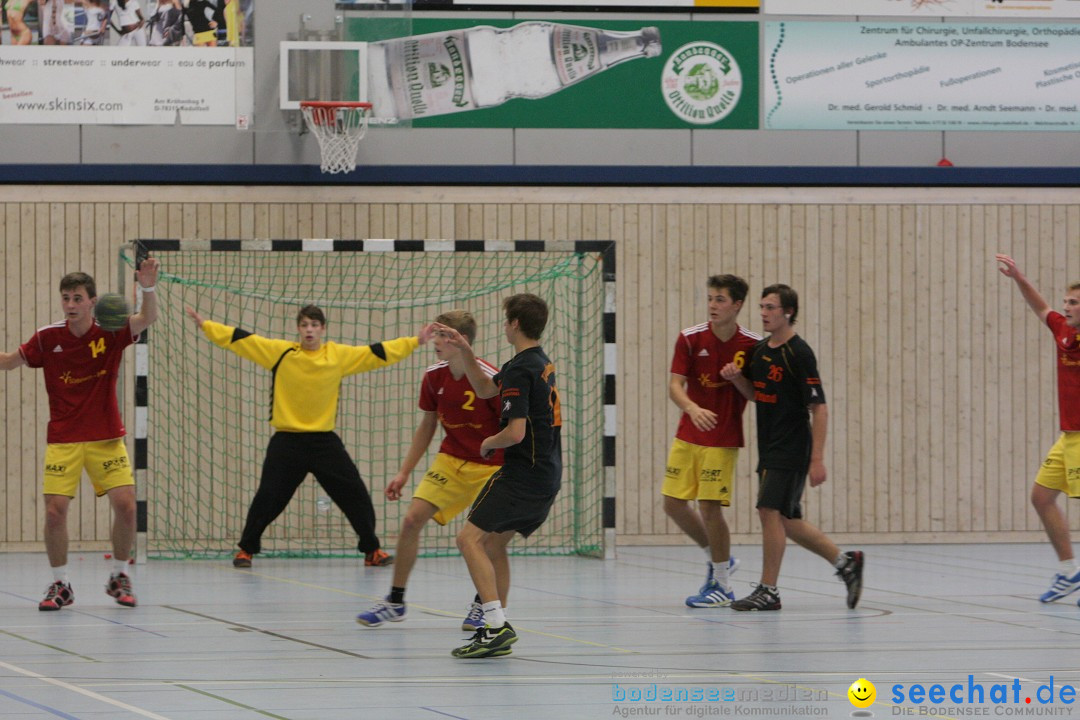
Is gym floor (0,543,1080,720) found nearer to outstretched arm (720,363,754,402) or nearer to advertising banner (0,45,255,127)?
outstretched arm (720,363,754,402)

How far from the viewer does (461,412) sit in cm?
872

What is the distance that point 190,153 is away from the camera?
46.5 ft

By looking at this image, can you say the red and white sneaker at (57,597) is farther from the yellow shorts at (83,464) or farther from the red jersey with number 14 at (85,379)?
the red jersey with number 14 at (85,379)

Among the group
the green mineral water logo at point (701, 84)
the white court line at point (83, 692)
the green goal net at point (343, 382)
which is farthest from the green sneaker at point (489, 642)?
the green mineral water logo at point (701, 84)

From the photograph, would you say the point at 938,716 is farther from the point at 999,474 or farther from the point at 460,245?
the point at 999,474

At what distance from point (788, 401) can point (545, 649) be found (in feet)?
8.93

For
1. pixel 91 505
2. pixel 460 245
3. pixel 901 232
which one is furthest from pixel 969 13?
pixel 91 505

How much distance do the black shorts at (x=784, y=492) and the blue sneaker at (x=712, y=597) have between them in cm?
69

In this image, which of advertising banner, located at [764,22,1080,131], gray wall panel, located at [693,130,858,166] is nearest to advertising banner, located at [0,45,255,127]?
gray wall panel, located at [693,130,858,166]

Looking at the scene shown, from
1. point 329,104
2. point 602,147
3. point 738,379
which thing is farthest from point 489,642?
point 602,147

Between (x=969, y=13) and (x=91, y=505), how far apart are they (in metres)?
10.3

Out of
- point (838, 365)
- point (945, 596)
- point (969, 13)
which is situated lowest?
point (945, 596)

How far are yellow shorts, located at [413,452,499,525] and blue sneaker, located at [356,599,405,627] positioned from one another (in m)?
0.61

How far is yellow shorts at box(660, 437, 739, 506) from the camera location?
977 cm
